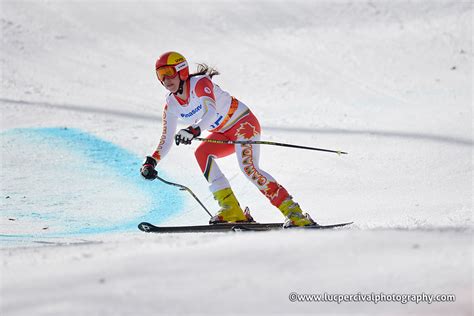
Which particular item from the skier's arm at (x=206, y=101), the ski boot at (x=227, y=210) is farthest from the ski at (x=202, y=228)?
the skier's arm at (x=206, y=101)

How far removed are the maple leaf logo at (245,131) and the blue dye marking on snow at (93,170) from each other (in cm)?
142

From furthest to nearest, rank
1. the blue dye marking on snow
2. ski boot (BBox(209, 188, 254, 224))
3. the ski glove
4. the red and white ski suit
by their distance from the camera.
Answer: the blue dye marking on snow, ski boot (BBox(209, 188, 254, 224)), the red and white ski suit, the ski glove

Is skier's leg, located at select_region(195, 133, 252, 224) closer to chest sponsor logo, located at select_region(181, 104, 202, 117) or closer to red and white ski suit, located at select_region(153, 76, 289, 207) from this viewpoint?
red and white ski suit, located at select_region(153, 76, 289, 207)

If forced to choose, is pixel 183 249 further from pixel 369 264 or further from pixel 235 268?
pixel 369 264

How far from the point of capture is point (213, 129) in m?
6.88

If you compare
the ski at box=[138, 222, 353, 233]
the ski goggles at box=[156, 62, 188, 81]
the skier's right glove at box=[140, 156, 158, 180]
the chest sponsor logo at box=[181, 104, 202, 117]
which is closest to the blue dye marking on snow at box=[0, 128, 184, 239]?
the ski at box=[138, 222, 353, 233]

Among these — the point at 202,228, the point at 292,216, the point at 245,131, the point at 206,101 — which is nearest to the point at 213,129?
the point at 245,131

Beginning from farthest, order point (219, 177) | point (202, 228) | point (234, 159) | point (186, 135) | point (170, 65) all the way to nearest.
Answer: point (234, 159) → point (219, 177) → point (202, 228) → point (170, 65) → point (186, 135)

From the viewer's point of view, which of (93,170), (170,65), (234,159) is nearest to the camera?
(170,65)

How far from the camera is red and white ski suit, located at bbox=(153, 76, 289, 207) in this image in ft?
21.5

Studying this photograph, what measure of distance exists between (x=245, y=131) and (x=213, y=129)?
28cm

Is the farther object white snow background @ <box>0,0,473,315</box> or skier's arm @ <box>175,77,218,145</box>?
skier's arm @ <box>175,77,218,145</box>

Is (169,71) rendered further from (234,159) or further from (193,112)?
(234,159)

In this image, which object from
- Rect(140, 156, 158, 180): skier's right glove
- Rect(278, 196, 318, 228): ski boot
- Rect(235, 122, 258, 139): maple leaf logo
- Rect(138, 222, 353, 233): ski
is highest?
Rect(235, 122, 258, 139): maple leaf logo
